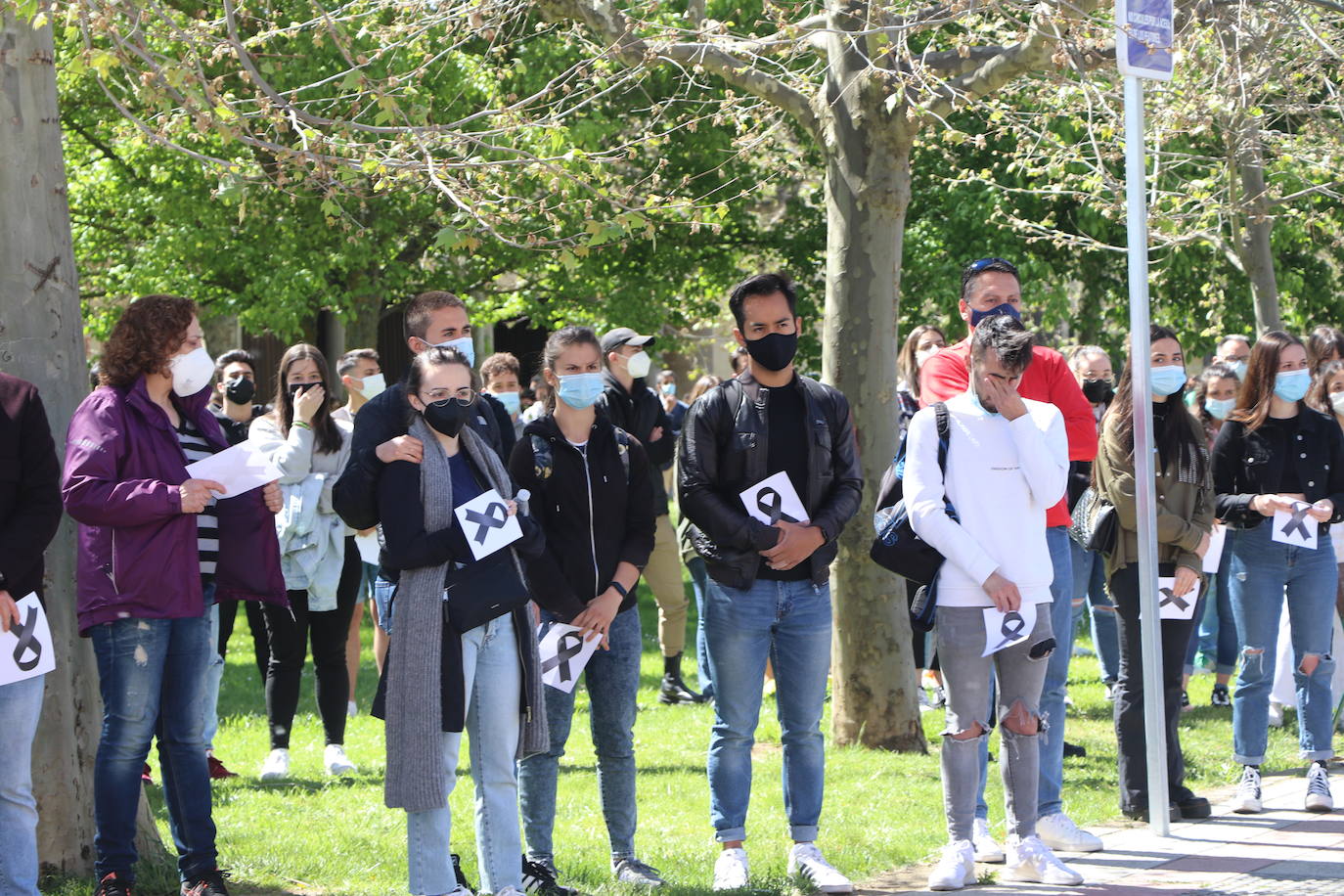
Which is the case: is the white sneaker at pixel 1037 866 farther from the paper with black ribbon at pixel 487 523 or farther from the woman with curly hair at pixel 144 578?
the woman with curly hair at pixel 144 578

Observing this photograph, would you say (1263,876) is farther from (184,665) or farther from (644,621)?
(644,621)

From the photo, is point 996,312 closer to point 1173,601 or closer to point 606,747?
point 1173,601

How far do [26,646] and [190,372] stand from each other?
1242mm

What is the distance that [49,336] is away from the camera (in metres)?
5.82

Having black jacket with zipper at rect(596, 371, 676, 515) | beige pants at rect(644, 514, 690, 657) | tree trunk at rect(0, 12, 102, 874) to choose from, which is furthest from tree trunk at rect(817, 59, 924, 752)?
tree trunk at rect(0, 12, 102, 874)

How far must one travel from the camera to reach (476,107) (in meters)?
16.5

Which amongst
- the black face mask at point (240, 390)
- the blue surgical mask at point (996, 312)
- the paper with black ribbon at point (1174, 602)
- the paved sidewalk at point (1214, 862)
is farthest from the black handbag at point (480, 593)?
the black face mask at point (240, 390)

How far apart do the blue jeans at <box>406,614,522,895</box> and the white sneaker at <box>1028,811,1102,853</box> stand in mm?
2345

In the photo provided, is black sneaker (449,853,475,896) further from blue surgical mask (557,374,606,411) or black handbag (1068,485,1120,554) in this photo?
black handbag (1068,485,1120,554)

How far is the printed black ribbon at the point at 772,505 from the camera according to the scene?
5914 millimetres

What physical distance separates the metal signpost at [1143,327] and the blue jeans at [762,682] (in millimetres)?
1484

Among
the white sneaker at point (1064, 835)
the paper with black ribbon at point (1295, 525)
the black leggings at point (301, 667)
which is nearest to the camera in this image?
the white sneaker at point (1064, 835)

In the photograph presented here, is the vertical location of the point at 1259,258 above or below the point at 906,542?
above

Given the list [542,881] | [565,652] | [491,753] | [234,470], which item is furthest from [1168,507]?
[234,470]
